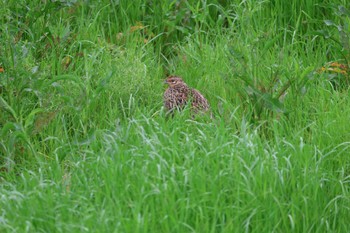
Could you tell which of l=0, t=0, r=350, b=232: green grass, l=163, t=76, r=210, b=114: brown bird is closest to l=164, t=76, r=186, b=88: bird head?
l=163, t=76, r=210, b=114: brown bird

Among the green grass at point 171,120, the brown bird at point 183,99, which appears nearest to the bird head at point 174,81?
the brown bird at point 183,99

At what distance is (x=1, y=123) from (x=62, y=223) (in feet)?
4.95

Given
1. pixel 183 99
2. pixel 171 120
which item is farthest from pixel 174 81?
pixel 171 120

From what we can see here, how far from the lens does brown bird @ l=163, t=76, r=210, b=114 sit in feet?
18.4

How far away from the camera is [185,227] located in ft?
13.4

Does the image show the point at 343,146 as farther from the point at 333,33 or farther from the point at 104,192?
the point at 333,33

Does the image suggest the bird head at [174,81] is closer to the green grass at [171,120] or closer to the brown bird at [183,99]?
the brown bird at [183,99]

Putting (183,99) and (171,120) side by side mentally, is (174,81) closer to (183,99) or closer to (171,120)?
(183,99)

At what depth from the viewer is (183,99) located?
567 cm

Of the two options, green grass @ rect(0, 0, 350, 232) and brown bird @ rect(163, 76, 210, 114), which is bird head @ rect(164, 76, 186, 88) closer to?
brown bird @ rect(163, 76, 210, 114)

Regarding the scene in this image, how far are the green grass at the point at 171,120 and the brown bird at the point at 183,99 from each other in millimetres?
113

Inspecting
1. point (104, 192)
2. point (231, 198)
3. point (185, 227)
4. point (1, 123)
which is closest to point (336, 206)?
point (231, 198)

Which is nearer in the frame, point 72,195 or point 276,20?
point 72,195

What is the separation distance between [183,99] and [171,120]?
337mm
